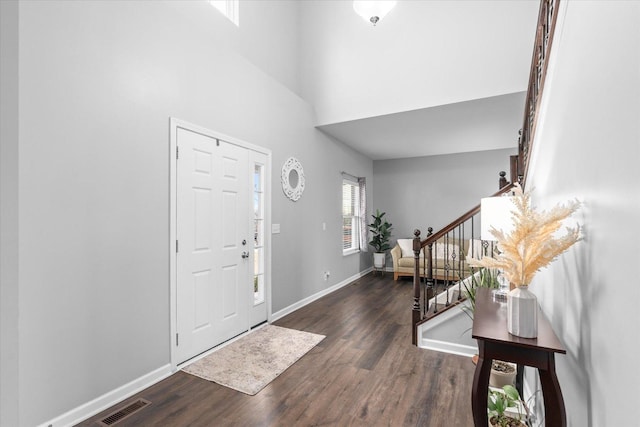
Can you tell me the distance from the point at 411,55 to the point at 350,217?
3305 mm

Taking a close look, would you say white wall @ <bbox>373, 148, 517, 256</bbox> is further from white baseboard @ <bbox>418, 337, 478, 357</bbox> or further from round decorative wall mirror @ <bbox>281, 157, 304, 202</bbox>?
white baseboard @ <bbox>418, 337, 478, 357</bbox>

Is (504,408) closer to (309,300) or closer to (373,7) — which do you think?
(309,300)

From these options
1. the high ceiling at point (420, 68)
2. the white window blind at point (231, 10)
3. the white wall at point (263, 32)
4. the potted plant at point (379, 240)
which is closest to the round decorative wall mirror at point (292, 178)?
the high ceiling at point (420, 68)

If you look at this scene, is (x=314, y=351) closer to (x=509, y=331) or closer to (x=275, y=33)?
(x=509, y=331)

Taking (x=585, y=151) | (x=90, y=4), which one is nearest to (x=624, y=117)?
(x=585, y=151)

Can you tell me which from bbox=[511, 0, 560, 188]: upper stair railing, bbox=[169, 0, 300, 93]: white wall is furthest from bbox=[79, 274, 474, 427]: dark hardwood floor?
bbox=[169, 0, 300, 93]: white wall

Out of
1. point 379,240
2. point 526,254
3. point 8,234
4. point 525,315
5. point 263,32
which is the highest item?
point 263,32

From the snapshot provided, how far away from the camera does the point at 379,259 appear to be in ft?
22.5

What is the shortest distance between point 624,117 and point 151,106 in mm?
2841

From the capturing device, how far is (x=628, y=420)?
81 centimetres

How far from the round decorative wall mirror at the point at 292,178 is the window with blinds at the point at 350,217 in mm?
1697

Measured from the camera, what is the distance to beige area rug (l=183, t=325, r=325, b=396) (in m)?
2.54

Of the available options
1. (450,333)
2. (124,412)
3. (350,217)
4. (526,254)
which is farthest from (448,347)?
(350,217)

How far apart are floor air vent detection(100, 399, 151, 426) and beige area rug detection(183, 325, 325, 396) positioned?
0.46 m
